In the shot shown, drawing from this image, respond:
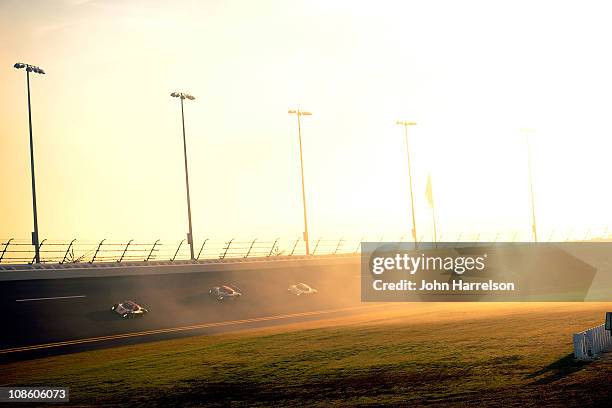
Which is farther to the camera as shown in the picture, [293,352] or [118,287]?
[118,287]

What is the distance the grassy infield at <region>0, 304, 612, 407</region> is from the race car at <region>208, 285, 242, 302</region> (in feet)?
45.4

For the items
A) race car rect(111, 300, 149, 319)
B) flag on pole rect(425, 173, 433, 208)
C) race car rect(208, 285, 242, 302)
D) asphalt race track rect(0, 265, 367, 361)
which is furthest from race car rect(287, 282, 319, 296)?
flag on pole rect(425, 173, 433, 208)

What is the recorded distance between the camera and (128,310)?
45.7 m

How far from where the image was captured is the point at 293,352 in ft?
103

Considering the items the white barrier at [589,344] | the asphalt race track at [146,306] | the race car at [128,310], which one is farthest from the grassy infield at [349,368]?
the race car at [128,310]

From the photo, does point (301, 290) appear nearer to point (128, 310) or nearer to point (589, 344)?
point (128, 310)

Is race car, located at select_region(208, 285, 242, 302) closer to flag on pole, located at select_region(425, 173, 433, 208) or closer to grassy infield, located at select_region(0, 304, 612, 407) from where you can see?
grassy infield, located at select_region(0, 304, 612, 407)

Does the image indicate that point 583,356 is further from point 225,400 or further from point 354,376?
point 225,400

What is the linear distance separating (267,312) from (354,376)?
27321 millimetres

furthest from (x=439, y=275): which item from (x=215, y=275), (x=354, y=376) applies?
(x=354, y=376)

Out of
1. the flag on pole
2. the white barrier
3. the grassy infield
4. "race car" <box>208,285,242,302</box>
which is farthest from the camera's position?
the flag on pole

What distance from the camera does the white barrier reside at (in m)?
26.4

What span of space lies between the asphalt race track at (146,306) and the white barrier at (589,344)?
67.9 ft

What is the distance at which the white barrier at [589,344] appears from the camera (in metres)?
26.4
